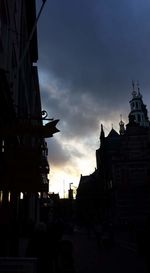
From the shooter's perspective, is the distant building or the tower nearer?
the distant building

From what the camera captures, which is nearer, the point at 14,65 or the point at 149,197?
the point at 14,65

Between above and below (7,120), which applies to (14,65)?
above

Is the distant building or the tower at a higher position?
the tower

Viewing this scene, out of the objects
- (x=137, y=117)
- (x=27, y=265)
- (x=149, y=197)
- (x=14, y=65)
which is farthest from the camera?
(x=137, y=117)

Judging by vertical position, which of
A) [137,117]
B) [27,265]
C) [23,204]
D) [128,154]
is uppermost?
[137,117]

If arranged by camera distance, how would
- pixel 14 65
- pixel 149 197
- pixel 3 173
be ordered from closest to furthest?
pixel 3 173
pixel 14 65
pixel 149 197

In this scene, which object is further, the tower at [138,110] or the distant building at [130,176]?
the tower at [138,110]

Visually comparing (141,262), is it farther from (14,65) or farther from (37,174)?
(14,65)

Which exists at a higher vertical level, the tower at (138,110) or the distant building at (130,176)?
the tower at (138,110)

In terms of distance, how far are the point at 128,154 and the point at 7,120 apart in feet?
163

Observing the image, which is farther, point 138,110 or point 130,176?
point 138,110

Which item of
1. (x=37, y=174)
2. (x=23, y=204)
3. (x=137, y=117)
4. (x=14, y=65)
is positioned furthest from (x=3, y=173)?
(x=137, y=117)

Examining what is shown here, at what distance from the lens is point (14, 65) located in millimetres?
16406

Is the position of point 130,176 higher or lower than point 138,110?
lower
